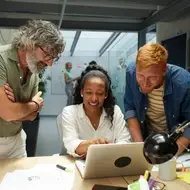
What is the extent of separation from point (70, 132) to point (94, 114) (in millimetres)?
229

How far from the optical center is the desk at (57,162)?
127 cm

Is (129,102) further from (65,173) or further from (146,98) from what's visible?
(65,173)

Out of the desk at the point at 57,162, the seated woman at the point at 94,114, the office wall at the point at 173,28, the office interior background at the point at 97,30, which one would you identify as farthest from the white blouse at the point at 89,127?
the office wall at the point at 173,28

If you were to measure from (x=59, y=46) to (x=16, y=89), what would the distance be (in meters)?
0.37

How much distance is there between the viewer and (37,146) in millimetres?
4293

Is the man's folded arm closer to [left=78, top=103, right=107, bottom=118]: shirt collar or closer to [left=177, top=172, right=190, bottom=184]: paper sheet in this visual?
[left=78, top=103, right=107, bottom=118]: shirt collar

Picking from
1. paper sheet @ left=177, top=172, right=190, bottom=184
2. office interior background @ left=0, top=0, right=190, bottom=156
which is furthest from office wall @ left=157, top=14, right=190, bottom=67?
paper sheet @ left=177, top=172, right=190, bottom=184

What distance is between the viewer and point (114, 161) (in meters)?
1.29

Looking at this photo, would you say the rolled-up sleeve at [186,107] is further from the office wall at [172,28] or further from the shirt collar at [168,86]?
the office wall at [172,28]

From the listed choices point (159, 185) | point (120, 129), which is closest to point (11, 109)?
point (120, 129)

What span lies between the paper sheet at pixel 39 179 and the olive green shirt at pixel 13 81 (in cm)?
34

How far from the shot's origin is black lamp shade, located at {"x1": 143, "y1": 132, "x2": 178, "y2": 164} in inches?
32.4

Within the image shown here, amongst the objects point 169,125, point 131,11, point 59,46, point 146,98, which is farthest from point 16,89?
point 131,11

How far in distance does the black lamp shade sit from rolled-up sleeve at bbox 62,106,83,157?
87cm
